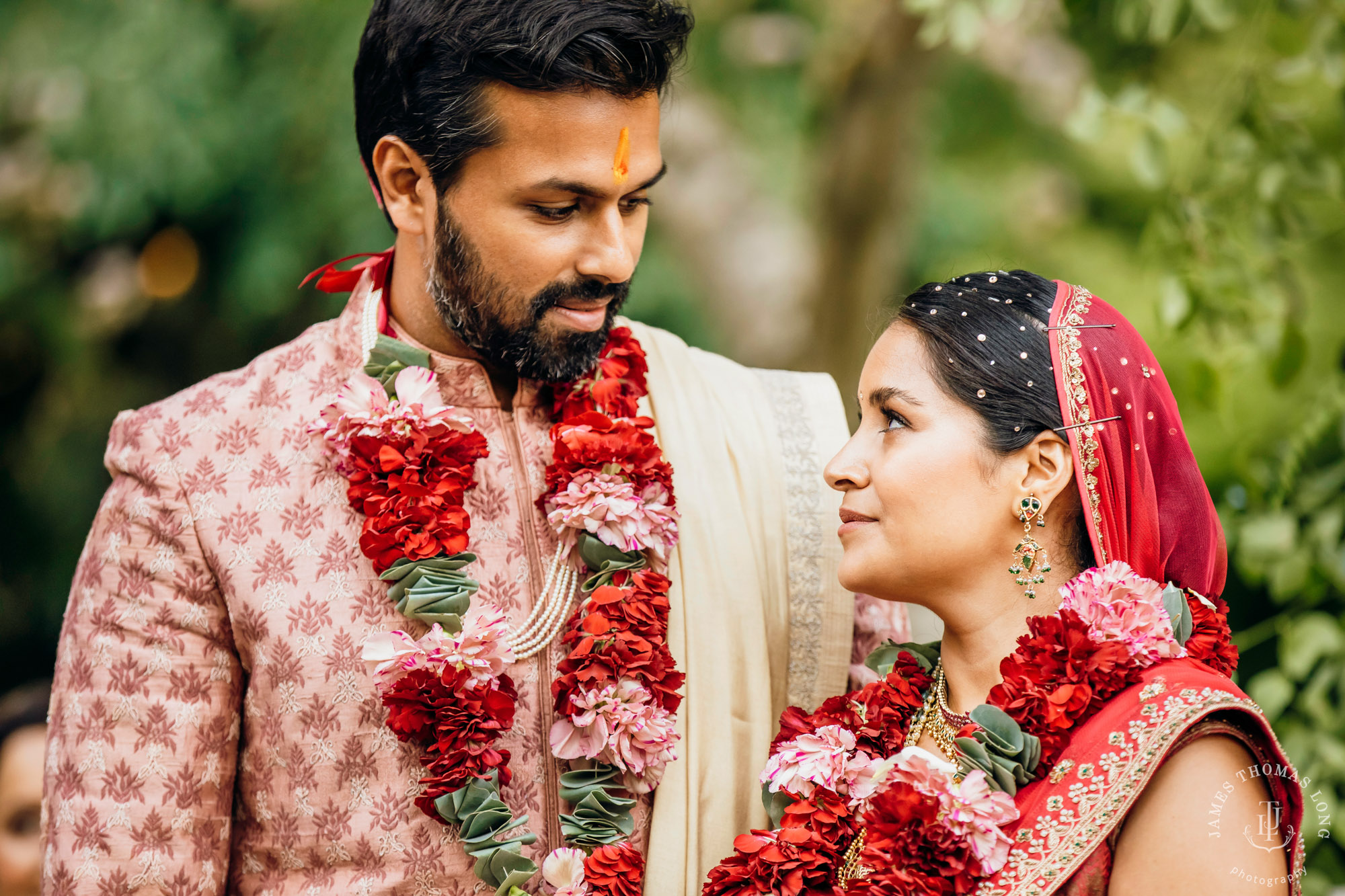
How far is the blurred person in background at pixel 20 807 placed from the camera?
3.46m

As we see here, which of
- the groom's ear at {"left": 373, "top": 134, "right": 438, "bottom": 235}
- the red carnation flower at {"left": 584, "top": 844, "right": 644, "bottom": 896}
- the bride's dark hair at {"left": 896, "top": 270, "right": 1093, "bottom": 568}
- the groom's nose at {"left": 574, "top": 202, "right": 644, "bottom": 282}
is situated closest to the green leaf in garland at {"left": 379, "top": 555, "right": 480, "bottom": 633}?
the red carnation flower at {"left": 584, "top": 844, "right": 644, "bottom": 896}

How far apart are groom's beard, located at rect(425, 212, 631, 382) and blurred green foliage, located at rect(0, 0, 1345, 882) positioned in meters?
0.74

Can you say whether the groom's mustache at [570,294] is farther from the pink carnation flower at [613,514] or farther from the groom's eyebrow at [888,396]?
the groom's eyebrow at [888,396]

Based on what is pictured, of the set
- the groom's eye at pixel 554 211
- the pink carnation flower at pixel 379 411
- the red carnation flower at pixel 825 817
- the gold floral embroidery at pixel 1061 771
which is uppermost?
the groom's eye at pixel 554 211

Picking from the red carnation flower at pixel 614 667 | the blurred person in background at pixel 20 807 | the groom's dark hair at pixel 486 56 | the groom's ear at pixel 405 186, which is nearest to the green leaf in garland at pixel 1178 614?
the red carnation flower at pixel 614 667

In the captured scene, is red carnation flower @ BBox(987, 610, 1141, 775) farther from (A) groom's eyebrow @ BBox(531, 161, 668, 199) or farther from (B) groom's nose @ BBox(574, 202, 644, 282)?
(A) groom's eyebrow @ BBox(531, 161, 668, 199)

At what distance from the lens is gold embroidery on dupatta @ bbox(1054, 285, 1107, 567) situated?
6.23 feet

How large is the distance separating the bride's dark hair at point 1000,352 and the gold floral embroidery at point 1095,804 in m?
0.33

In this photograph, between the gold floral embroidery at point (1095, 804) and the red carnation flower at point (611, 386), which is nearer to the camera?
the gold floral embroidery at point (1095, 804)

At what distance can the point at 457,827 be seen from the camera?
2076 millimetres

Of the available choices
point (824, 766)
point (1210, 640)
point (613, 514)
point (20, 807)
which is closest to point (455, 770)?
point (613, 514)

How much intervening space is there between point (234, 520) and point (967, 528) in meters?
1.28
